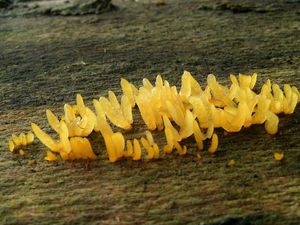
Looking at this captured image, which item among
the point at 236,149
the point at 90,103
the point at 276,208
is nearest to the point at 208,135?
the point at 236,149

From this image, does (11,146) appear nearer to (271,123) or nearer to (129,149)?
(129,149)

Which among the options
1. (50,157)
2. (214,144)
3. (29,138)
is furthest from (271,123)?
(29,138)

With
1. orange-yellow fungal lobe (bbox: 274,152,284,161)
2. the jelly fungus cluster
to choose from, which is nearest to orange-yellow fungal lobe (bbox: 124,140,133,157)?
the jelly fungus cluster

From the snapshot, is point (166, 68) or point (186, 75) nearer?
point (186, 75)

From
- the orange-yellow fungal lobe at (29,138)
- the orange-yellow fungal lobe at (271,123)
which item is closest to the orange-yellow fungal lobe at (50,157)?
the orange-yellow fungal lobe at (29,138)

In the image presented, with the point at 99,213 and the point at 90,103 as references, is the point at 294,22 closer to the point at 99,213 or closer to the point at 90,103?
the point at 90,103

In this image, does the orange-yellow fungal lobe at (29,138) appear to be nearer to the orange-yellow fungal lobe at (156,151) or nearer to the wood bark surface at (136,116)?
the wood bark surface at (136,116)

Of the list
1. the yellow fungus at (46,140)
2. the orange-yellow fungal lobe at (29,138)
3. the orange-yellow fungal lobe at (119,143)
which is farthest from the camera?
the orange-yellow fungal lobe at (29,138)

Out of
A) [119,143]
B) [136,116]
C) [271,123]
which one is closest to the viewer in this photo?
[119,143]

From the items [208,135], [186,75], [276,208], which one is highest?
[186,75]
